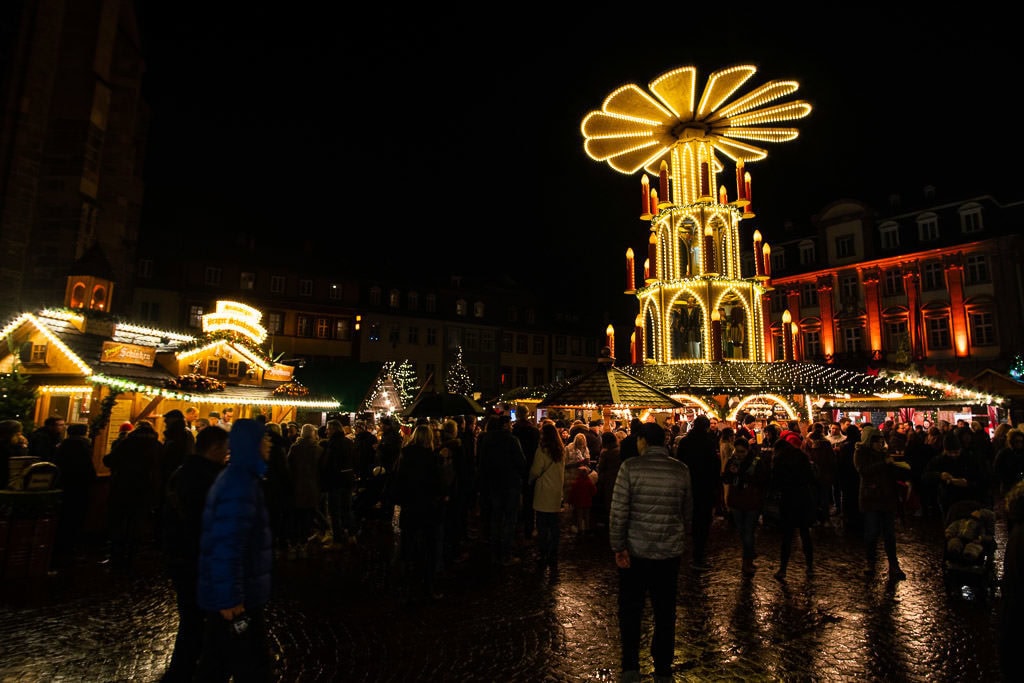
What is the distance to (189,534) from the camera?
162 inches

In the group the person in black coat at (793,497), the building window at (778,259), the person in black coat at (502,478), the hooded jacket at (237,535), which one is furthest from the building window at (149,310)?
the building window at (778,259)

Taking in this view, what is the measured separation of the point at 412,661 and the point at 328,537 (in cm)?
540

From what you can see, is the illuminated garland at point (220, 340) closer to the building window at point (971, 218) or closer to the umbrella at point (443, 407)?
the umbrella at point (443, 407)

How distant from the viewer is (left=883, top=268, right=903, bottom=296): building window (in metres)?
38.4

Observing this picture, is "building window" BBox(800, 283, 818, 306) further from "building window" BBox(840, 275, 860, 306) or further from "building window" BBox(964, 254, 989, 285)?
"building window" BBox(964, 254, 989, 285)

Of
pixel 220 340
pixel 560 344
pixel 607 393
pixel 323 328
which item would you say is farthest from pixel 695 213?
pixel 560 344

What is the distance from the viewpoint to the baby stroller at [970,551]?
21.5ft

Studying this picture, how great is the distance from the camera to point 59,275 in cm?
1864

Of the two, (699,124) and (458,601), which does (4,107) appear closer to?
(458,601)

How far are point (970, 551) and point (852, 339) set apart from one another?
38.4 m

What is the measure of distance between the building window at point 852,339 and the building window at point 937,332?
407 cm

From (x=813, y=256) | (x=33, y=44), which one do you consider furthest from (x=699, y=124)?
(x=33, y=44)

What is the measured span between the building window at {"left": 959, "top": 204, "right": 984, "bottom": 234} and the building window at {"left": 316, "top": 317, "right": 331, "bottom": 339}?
40607 mm

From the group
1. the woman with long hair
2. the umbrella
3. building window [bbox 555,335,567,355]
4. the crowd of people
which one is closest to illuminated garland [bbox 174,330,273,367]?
the umbrella
